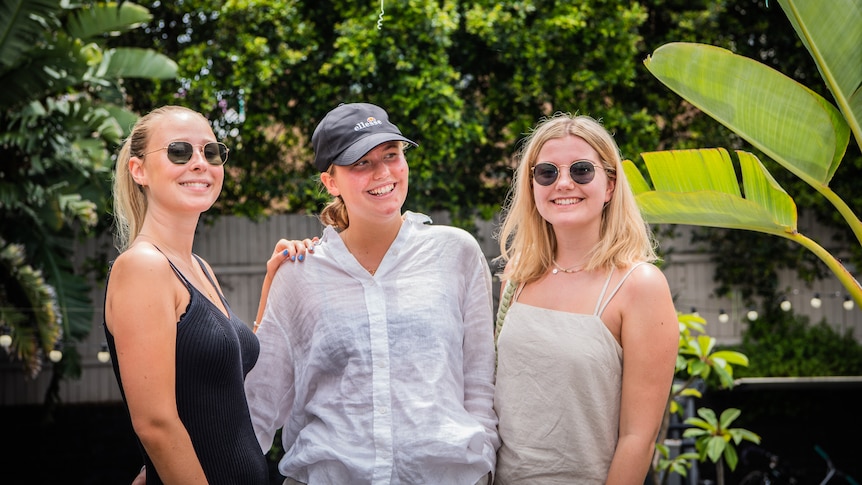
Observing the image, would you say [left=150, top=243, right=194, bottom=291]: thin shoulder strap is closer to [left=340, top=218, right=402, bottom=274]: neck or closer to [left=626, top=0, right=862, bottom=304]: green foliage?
[left=340, top=218, right=402, bottom=274]: neck

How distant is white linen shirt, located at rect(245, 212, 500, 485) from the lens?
7.67 feet

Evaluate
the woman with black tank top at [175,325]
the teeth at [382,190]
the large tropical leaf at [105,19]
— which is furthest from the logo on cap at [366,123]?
the large tropical leaf at [105,19]

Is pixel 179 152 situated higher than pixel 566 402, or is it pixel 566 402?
pixel 179 152

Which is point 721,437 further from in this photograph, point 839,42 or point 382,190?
A: point 382,190

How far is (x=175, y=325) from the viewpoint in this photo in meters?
2.09

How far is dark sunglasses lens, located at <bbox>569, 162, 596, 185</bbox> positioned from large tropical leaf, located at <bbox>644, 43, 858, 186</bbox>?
0.74 metres

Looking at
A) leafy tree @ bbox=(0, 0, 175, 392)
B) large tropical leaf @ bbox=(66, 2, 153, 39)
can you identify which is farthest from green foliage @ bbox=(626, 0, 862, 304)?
large tropical leaf @ bbox=(66, 2, 153, 39)

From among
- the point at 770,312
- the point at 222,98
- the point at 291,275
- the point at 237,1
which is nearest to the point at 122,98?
the point at 222,98

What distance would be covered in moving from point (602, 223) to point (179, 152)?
4.09ft

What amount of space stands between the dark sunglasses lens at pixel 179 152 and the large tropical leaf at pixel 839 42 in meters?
2.10

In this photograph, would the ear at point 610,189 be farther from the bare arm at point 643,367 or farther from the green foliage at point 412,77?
the green foliage at point 412,77

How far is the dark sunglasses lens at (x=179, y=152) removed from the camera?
2301 millimetres

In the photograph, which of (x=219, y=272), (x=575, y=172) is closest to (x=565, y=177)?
(x=575, y=172)

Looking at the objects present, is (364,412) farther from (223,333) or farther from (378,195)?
(378,195)
